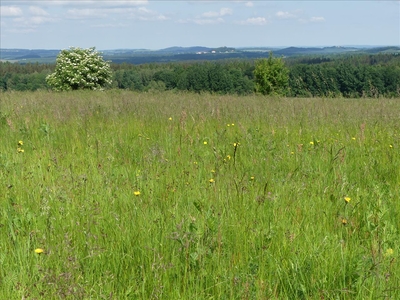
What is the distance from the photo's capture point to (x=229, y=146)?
15.3 ft

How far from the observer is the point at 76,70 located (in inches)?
969

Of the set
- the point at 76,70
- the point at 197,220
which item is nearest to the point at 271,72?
the point at 76,70

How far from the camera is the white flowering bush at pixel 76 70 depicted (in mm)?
24453

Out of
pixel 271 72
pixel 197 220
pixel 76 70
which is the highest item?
pixel 271 72

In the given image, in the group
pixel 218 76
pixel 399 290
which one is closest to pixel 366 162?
pixel 399 290

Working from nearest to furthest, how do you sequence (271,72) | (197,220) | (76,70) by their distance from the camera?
(197,220)
(76,70)
(271,72)

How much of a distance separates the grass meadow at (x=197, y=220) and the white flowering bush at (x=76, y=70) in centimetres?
2056

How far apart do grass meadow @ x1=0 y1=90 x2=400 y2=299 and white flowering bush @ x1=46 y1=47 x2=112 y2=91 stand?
20.6m

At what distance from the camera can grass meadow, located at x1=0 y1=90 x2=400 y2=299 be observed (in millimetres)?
1917

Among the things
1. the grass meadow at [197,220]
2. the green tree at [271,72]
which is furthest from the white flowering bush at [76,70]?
the green tree at [271,72]

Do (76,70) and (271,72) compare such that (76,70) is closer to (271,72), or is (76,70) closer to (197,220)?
(197,220)

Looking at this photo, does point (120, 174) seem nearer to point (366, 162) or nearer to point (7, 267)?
point (7, 267)

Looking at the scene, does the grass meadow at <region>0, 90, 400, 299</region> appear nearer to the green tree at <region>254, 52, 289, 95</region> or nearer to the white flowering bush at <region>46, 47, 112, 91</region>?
the white flowering bush at <region>46, 47, 112, 91</region>

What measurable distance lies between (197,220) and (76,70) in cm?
2410
